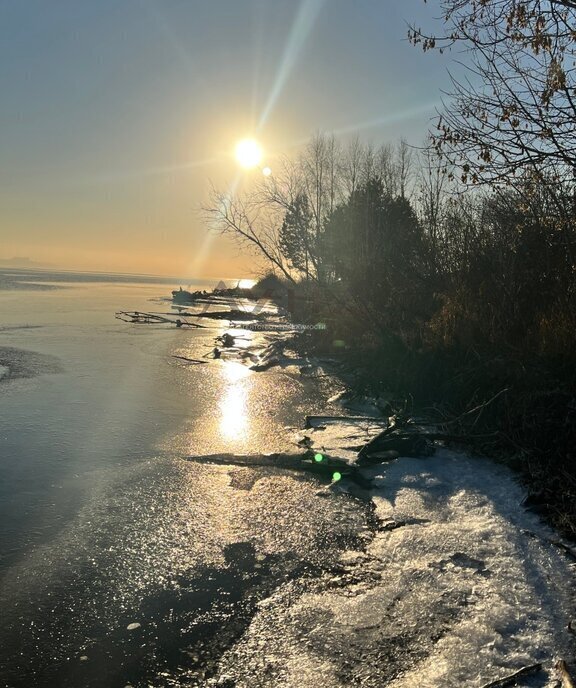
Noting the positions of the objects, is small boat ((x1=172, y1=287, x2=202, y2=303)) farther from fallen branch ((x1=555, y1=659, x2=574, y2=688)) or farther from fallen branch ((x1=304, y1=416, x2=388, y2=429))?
fallen branch ((x1=555, y1=659, x2=574, y2=688))

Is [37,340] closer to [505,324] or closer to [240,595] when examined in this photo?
[505,324]

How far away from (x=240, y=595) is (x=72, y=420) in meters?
4.43

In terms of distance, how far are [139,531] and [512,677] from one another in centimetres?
253

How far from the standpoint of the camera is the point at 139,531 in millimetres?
3732

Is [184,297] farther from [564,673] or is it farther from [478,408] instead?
[564,673]

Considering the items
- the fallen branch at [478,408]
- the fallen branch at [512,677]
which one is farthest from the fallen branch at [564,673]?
the fallen branch at [478,408]

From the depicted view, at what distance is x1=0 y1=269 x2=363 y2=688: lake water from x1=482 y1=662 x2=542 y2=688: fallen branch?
1.22 metres

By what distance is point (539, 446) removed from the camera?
16.8 ft

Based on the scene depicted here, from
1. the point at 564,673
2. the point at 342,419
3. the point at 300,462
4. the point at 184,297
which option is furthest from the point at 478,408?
the point at 184,297

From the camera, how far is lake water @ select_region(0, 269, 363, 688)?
2.54 m

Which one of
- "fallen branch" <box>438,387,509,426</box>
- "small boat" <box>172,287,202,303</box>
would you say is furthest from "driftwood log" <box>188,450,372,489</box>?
"small boat" <box>172,287,202,303</box>

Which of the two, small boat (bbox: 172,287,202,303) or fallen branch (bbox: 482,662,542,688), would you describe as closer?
fallen branch (bbox: 482,662,542,688)

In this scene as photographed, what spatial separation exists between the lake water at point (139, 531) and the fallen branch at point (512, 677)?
1.22m

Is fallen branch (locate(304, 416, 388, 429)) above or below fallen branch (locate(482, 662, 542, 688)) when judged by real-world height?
below
